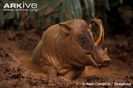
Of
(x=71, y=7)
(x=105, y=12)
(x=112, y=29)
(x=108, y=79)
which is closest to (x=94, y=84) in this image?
(x=108, y=79)

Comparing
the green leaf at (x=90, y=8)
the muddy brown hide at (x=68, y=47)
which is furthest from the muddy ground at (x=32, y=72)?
the green leaf at (x=90, y=8)

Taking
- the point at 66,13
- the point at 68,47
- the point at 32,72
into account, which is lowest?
the point at 32,72

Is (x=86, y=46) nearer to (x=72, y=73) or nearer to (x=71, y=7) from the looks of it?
(x=72, y=73)

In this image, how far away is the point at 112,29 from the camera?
5.04 meters

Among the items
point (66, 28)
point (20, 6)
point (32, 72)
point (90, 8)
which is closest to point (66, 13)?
point (90, 8)

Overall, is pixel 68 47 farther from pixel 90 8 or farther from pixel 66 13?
pixel 90 8

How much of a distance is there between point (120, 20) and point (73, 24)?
2.19 m

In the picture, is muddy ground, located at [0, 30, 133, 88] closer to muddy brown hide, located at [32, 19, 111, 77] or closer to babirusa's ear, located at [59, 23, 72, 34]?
muddy brown hide, located at [32, 19, 111, 77]

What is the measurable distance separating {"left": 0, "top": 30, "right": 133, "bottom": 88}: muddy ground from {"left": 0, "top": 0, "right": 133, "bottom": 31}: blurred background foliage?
0.55 ft

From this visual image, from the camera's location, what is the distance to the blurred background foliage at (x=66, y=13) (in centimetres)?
346

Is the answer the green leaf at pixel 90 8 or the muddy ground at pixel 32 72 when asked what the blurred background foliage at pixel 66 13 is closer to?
the green leaf at pixel 90 8

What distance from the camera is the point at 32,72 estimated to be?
2.94 meters

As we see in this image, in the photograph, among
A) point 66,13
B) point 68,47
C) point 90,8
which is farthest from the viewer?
point 90,8

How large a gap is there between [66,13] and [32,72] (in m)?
0.66
